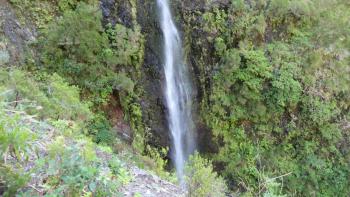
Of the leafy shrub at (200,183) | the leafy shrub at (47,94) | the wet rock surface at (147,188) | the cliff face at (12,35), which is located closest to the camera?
the wet rock surface at (147,188)

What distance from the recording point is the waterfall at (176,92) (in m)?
9.41

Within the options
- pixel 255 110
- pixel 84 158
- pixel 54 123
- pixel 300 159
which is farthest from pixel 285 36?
pixel 84 158

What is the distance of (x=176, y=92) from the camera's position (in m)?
9.60

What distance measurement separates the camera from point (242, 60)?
977 cm

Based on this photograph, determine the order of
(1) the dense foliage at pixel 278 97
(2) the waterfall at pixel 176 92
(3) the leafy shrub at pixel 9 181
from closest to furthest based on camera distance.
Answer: (3) the leafy shrub at pixel 9 181 < (2) the waterfall at pixel 176 92 < (1) the dense foliage at pixel 278 97

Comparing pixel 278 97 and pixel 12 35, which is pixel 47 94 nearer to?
pixel 12 35

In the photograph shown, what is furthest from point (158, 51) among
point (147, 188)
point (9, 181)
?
point (9, 181)

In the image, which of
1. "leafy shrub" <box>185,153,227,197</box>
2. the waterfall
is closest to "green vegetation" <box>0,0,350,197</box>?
the waterfall

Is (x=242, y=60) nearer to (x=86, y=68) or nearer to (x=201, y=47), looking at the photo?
(x=201, y=47)

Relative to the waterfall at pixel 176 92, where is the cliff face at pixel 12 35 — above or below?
above

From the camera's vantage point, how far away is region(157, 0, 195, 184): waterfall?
9.41m

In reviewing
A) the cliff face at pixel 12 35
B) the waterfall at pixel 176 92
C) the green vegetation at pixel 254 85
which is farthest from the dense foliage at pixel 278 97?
the cliff face at pixel 12 35

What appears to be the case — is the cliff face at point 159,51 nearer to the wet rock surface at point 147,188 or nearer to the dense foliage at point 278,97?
the dense foliage at point 278,97

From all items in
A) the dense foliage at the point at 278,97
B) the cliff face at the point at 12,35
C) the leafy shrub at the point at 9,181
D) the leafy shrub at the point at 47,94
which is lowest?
the dense foliage at the point at 278,97
